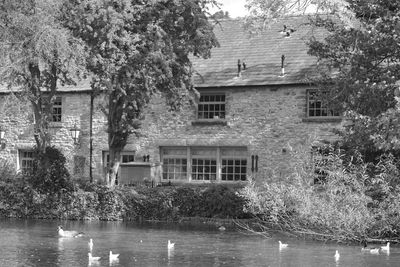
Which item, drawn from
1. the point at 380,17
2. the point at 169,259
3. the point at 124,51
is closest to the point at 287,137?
the point at 124,51

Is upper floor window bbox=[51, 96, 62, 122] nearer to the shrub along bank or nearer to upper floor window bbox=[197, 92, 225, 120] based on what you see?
upper floor window bbox=[197, 92, 225, 120]

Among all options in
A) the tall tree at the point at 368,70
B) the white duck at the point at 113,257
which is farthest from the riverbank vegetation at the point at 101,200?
the white duck at the point at 113,257

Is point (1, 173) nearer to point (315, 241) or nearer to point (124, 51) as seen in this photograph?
point (124, 51)

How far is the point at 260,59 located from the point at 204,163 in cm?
504

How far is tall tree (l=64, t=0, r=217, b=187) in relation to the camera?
29.4 m

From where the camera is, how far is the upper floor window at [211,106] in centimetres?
3525

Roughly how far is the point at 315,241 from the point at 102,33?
11.2 m

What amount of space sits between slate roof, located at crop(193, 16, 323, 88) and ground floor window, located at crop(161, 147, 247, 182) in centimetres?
287

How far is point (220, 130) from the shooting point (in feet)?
Answer: 115

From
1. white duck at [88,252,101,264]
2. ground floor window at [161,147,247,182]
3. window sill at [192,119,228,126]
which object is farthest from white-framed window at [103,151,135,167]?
white duck at [88,252,101,264]

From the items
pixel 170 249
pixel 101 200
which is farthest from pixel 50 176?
pixel 170 249

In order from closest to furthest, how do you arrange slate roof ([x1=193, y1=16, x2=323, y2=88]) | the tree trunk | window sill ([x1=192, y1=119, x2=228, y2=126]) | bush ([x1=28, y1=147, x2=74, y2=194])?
bush ([x1=28, y1=147, x2=74, y2=194])
the tree trunk
slate roof ([x1=193, y1=16, x2=323, y2=88])
window sill ([x1=192, y1=119, x2=228, y2=126])

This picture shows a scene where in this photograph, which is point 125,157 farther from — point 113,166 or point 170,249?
point 170,249

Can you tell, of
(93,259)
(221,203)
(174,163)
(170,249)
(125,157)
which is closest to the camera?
(93,259)
